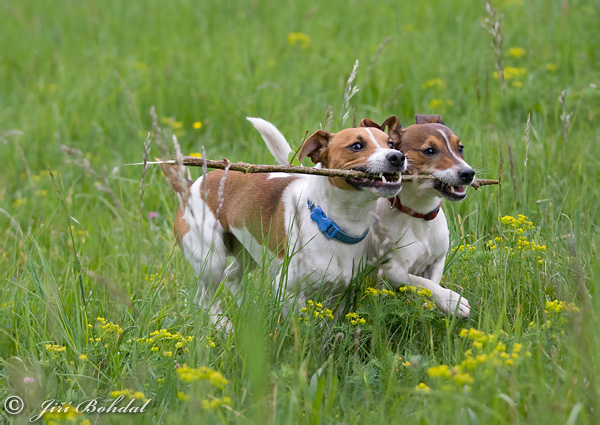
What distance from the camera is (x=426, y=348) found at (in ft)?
10.6

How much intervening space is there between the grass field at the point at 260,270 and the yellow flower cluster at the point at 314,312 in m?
0.03

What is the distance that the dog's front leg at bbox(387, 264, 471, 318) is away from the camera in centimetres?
336

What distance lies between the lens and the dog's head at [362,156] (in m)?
3.38

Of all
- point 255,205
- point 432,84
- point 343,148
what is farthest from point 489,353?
point 432,84

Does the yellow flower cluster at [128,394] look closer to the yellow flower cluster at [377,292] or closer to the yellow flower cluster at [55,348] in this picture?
the yellow flower cluster at [55,348]

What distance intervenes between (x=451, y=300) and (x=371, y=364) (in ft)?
1.95

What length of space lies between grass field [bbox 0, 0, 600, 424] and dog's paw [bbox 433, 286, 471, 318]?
0.06 metres

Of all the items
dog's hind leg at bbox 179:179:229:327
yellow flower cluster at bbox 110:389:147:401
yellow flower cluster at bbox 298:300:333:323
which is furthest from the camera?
dog's hind leg at bbox 179:179:229:327

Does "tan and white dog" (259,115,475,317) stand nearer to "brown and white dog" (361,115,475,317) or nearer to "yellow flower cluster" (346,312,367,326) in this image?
"brown and white dog" (361,115,475,317)

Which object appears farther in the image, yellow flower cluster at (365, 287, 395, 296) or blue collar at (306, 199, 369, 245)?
blue collar at (306, 199, 369, 245)

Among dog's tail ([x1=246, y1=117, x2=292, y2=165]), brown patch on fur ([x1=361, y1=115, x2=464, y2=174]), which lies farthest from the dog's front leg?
dog's tail ([x1=246, y1=117, x2=292, y2=165])

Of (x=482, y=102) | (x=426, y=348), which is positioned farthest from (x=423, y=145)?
(x=482, y=102)
